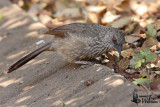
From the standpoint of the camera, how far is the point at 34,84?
5160 millimetres

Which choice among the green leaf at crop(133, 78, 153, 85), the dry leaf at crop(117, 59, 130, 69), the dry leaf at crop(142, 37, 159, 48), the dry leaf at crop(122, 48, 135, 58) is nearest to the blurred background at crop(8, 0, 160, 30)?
the dry leaf at crop(142, 37, 159, 48)

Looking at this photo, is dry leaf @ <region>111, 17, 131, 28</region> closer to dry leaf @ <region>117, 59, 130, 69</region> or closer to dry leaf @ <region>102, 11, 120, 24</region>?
dry leaf @ <region>102, 11, 120, 24</region>

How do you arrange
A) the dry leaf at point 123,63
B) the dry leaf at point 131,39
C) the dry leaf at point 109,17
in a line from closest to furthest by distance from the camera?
the dry leaf at point 123,63 < the dry leaf at point 131,39 < the dry leaf at point 109,17

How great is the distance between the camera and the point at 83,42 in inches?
202

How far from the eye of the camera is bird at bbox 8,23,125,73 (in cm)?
510

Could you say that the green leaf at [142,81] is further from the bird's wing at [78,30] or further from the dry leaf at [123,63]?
the bird's wing at [78,30]

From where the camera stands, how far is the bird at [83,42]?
5.10m

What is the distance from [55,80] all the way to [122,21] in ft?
7.75

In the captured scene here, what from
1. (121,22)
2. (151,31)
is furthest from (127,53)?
(121,22)

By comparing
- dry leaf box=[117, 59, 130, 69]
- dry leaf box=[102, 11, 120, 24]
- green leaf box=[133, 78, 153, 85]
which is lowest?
green leaf box=[133, 78, 153, 85]

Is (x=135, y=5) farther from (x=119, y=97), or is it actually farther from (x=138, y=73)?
(x=119, y=97)

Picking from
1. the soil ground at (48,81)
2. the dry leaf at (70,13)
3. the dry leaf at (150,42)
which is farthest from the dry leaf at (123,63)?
the dry leaf at (70,13)

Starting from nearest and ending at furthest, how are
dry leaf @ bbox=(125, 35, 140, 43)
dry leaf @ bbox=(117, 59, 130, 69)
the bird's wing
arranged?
dry leaf @ bbox=(117, 59, 130, 69) → the bird's wing → dry leaf @ bbox=(125, 35, 140, 43)

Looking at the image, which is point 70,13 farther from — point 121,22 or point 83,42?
point 83,42
